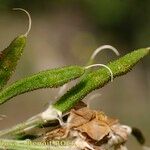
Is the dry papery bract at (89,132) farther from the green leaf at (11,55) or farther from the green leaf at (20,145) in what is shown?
the green leaf at (11,55)

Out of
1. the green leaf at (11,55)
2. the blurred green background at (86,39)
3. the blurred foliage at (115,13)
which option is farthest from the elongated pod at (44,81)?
the blurred foliage at (115,13)

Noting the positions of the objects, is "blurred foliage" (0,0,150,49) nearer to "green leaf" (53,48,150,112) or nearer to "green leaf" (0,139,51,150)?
"green leaf" (53,48,150,112)

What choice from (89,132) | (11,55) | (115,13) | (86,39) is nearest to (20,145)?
(89,132)

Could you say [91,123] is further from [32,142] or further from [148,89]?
[148,89]

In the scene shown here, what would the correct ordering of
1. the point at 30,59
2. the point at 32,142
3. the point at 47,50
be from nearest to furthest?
the point at 32,142 < the point at 30,59 < the point at 47,50

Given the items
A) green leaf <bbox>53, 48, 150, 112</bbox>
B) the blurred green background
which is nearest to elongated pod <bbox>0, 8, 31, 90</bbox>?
green leaf <bbox>53, 48, 150, 112</bbox>

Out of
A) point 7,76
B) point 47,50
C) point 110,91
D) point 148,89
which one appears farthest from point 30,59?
point 7,76

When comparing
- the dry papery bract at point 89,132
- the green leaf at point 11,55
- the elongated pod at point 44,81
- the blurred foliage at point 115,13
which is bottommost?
the dry papery bract at point 89,132
